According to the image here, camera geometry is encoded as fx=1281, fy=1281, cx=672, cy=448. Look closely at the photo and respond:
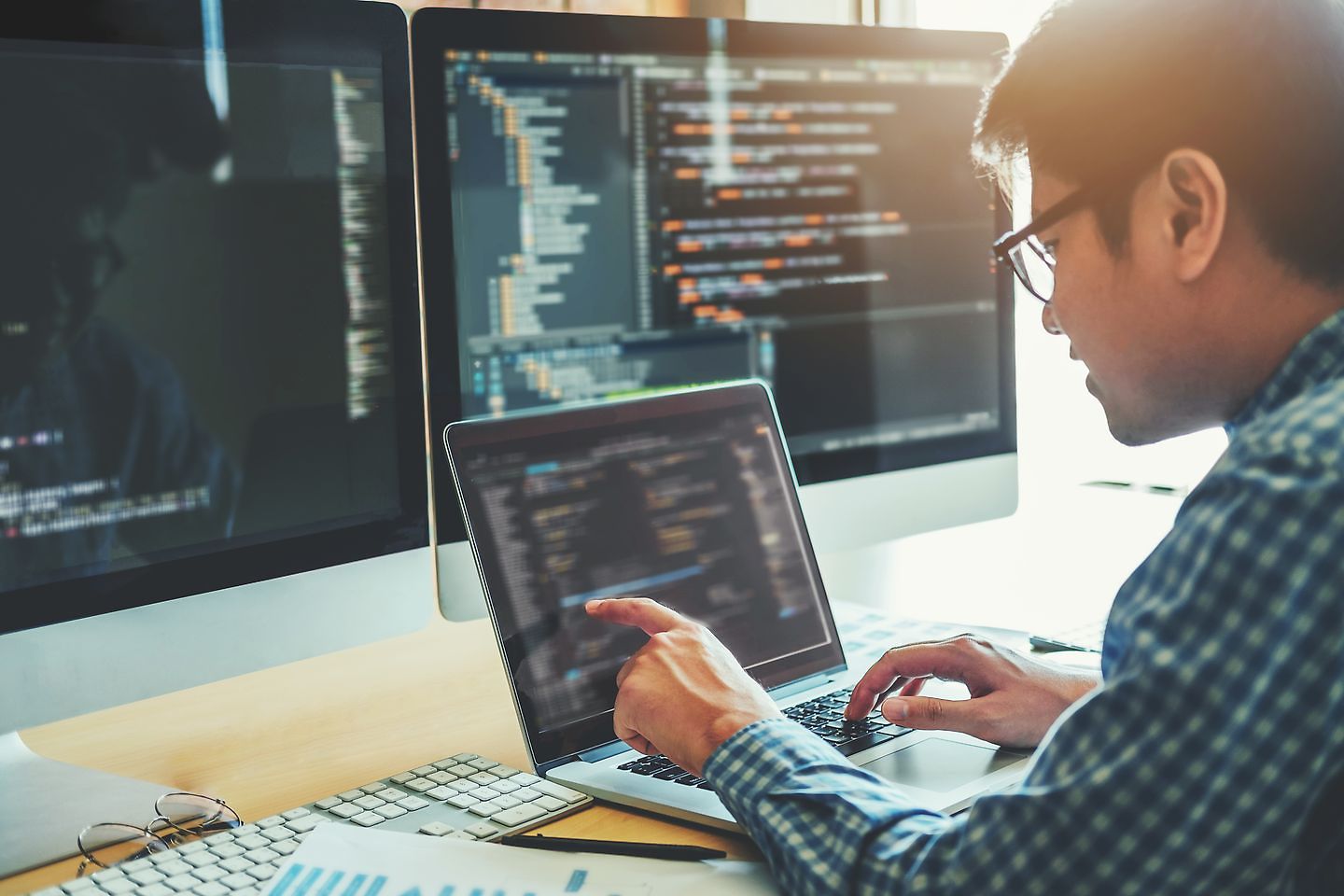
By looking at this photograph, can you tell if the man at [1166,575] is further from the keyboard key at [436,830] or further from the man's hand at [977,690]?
the keyboard key at [436,830]

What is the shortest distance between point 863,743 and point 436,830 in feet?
0.99

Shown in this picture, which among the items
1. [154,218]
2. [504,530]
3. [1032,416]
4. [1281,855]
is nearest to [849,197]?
[504,530]

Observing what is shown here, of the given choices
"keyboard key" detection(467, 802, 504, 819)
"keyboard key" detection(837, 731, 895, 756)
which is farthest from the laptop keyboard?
"keyboard key" detection(467, 802, 504, 819)

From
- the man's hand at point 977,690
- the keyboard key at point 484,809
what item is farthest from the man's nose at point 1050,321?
the keyboard key at point 484,809

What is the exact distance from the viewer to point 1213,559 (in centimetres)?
58

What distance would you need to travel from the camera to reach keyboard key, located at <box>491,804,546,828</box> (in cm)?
78

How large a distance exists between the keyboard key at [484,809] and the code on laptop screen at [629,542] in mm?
74

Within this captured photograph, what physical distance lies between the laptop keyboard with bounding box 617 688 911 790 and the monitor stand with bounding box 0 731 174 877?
0.33 meters

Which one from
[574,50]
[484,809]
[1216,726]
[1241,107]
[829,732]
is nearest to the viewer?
[1216,726]

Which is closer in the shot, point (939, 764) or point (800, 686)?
point (939, 764)

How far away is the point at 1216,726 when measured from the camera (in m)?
0.57

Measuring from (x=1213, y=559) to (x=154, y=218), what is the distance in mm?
666

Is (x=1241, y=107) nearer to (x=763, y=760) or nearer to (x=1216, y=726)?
(x=1216, y=726)

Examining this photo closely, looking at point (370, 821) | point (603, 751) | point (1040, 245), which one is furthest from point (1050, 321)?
point (370, 821)
